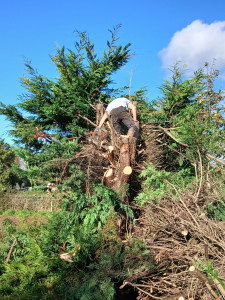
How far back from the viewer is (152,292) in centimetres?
337

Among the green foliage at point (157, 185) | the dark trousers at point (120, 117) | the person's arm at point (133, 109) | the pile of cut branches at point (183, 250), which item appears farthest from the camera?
the person's arm at point (133, 109)

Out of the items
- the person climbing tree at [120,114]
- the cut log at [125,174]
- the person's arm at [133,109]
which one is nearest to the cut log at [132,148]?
the cut log at [125,174]

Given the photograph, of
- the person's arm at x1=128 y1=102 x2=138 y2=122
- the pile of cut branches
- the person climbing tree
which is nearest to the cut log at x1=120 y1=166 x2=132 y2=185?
the pile of cut branches

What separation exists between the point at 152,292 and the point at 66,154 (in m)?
2.72

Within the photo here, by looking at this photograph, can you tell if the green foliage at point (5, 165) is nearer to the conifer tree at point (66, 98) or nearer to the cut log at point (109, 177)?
the conifer tree at point (66, 98)

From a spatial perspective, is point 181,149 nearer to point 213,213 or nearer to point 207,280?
point 213,213

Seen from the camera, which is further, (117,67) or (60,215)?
(117,67)

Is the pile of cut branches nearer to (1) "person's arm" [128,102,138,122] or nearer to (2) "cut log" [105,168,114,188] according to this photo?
(2) "cut log" [105,168,114,188]

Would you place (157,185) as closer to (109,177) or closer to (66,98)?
(109,177)

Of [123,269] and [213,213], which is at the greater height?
[213,213]

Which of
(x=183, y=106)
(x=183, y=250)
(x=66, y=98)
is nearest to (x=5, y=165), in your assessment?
(x=66, y=98)

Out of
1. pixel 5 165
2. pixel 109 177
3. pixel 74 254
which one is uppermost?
pixel 5 165

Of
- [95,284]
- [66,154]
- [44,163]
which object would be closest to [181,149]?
[66,154]

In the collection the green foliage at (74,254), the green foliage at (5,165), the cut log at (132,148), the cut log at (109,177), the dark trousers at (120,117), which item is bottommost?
the green foliage at (74,254)
